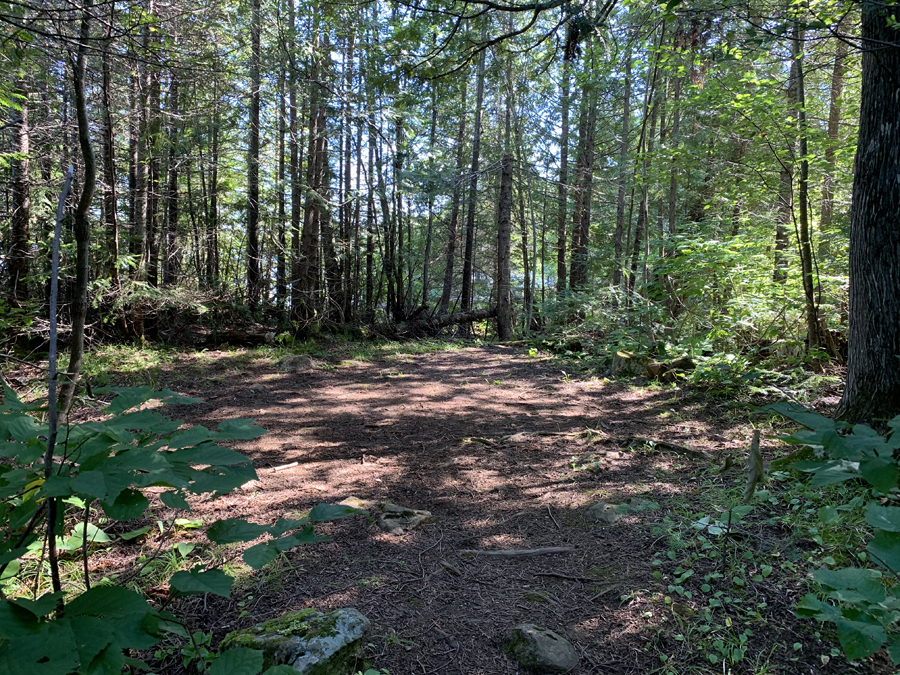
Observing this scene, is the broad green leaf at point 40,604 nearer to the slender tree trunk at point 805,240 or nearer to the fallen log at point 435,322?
the slender tree trunk at point 805,240

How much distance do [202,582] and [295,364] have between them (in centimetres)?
743

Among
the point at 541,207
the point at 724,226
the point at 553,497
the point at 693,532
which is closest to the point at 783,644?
the point at 693,532

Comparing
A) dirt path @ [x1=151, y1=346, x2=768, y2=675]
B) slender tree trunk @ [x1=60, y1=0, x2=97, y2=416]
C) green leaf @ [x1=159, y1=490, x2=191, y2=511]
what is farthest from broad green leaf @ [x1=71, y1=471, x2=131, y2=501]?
slender tree trunk @ [x1=60, y1=0, x2=97, y2=416]

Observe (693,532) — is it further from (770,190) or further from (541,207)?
(541,207)

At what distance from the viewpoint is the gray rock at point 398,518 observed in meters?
3.02

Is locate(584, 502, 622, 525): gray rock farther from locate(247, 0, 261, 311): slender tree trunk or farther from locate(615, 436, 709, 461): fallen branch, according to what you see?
locate(247, 0, 261, 311): slender tree trunk

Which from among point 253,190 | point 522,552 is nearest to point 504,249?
point 253,190

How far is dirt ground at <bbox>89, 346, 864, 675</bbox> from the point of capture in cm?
206

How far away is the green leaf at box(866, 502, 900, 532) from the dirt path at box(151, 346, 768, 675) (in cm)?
105

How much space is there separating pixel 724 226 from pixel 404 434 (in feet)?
30.9

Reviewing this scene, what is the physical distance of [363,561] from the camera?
265 centimetres

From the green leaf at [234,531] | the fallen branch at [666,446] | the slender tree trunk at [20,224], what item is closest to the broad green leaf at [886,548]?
the green leaf at [234,531]

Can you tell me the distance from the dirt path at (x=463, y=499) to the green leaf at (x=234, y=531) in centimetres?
95

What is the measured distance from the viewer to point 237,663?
1.21 meters
